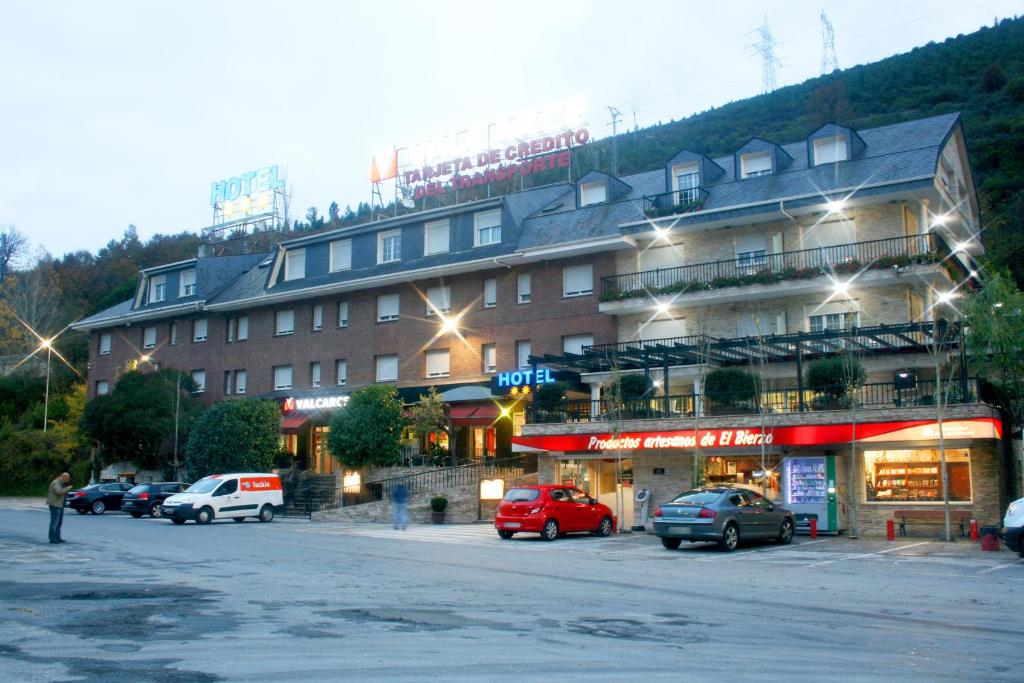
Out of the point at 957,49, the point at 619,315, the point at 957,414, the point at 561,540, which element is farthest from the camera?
the point at 957,49

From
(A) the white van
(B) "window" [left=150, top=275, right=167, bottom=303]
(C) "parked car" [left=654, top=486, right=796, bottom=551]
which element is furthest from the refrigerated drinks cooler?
(B) "window" [left=150, top=275, right=167, bottom=303]

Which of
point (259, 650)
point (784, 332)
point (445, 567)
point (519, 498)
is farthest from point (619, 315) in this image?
point (259, 650)

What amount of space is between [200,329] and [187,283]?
305 cm

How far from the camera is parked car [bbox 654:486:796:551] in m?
21.4

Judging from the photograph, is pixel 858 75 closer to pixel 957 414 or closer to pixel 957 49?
pixel 957 49

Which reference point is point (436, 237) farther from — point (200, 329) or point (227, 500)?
point (200, 329)

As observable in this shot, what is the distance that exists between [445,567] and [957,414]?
14232 mm

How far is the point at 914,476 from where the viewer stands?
25.7m

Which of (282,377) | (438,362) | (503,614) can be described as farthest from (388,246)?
(503,614)

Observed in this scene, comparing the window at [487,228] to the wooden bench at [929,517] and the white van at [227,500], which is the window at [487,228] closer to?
the white van at [227,500]

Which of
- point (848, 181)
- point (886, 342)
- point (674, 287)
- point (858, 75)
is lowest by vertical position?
point (886, 342)

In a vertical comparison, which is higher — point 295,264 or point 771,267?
point 295,264

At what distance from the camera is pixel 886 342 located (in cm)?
2973

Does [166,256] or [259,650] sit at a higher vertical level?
[166,256]
